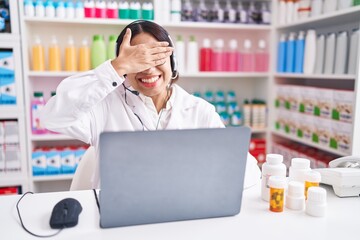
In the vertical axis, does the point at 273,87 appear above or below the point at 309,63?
below

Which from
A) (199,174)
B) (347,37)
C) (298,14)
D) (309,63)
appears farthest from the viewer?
(298,14)

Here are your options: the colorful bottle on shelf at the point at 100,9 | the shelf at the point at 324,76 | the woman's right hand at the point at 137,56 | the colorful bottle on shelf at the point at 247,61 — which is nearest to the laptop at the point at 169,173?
the woman's right hand at the point at 137,56

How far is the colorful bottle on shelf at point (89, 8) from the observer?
7.66ft

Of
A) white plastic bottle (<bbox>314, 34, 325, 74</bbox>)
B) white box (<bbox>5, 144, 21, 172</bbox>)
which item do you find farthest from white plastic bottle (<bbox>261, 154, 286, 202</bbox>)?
white box (<bbox>5, 144, 21, 172</bbox>)

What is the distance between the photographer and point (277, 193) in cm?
89

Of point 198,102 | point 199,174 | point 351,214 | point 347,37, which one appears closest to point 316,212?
point 351,214

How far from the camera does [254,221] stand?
2.76ft

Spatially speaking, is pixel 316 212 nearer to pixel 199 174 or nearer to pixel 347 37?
pixel 199 174

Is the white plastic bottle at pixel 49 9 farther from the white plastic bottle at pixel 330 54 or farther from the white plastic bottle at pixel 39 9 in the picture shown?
the white plastic bottle at pixel 330 54

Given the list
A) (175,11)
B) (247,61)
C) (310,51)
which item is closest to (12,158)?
(175,11)

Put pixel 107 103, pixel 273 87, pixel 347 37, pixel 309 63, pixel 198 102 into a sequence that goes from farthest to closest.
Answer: pixel 273 87 → pixel 309 63 → pixel 347 37 → pixel 198 102 → pixel 107 103

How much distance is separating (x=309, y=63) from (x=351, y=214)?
156 centimetres

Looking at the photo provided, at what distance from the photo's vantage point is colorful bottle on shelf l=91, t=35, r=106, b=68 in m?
2.38

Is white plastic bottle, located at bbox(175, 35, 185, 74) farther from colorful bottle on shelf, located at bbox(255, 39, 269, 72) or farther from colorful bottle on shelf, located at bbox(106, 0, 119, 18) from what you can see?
colorful bottle on shelf, located at bbox(255, 39, 269, 72)
